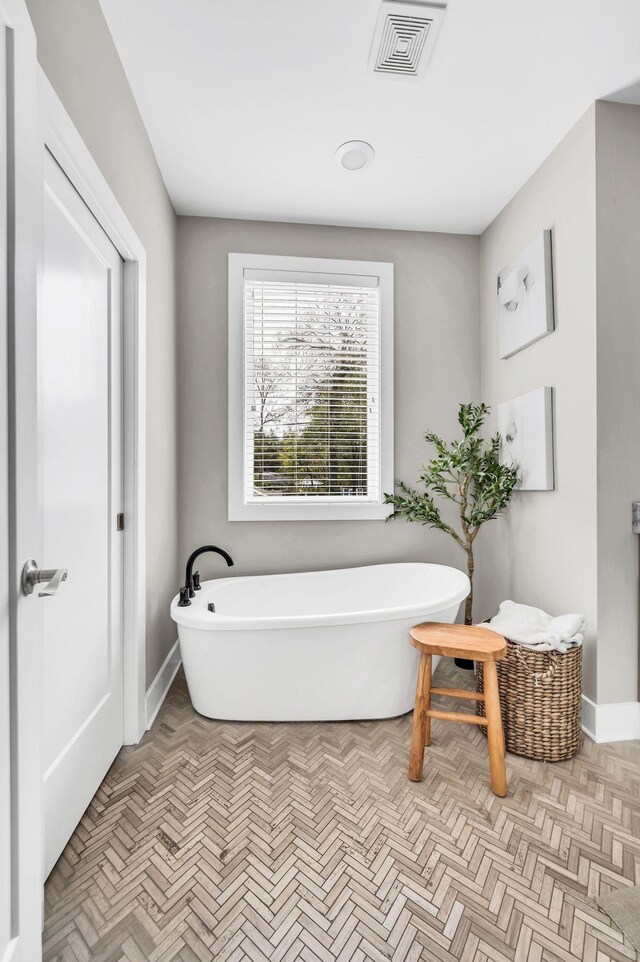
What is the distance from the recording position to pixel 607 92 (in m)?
1.99

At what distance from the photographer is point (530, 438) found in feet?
8.13

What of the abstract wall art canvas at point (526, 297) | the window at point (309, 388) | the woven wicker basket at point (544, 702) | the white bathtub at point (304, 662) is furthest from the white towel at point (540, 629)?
the abstract wall art canvas at point (526, 297)

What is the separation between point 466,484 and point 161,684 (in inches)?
73.9

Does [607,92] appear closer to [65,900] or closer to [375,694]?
[375,694]

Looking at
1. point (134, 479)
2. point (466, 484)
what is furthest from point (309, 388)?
point (134, 479)

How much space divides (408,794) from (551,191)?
264 centimetres

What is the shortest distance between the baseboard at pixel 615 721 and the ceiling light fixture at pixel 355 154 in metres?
2.59

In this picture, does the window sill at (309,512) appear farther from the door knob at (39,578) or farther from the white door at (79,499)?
the door knob at (39,578)

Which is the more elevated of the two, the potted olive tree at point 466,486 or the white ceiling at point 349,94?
the white ceiling at point 349,94

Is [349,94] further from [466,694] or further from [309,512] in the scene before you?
[466,694]

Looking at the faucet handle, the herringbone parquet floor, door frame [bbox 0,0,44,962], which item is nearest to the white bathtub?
the faucet handle

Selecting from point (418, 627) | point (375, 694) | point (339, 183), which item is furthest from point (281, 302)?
point (375, 694)

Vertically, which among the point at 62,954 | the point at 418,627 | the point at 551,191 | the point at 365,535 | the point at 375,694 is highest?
the point at 551,191

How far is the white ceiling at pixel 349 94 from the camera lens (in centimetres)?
166
